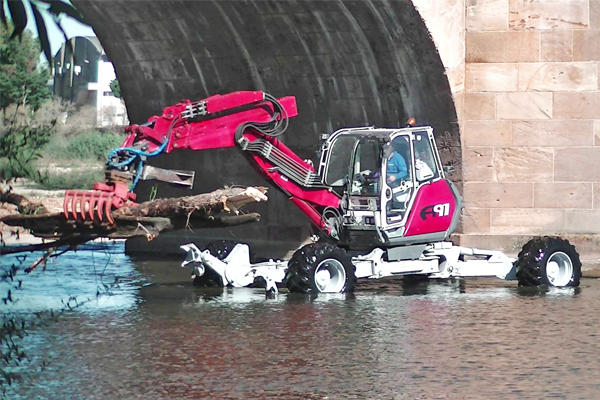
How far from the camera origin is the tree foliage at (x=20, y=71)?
335 centimetres

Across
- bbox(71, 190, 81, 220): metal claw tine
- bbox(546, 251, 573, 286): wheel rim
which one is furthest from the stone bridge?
bbox(71, 190, 81, 220): metal claw tine

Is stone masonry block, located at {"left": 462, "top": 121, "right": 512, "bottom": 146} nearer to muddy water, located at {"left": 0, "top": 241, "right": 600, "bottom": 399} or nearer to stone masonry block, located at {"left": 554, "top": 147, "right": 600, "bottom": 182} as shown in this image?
stone masonry block, located at {"left": 554, "top": 147, "right": 600, "bottom": 182}

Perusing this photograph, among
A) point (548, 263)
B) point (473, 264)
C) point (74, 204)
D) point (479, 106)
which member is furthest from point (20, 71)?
point (479, 106)

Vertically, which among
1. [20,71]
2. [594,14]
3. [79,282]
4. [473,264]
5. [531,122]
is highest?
[594,14]

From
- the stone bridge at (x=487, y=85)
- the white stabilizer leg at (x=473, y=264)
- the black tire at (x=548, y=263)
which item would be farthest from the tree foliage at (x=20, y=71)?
the stone bridge at (x=487, y=85)

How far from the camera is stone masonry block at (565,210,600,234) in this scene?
14.7 metres

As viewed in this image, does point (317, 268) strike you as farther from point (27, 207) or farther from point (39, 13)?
point (39, 13)

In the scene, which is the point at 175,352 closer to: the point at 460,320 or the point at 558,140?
the point at 460,320

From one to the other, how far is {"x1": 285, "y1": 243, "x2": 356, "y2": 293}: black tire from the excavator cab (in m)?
0.77

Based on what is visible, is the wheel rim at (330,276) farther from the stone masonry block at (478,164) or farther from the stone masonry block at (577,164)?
the stone masonry block at (577,164)

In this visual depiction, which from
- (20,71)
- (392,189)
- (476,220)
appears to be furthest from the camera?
(476,220)

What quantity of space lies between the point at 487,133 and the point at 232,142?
3.81 metres

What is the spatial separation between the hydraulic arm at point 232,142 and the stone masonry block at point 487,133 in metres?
2.61

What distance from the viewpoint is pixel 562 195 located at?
14758 millimetres
